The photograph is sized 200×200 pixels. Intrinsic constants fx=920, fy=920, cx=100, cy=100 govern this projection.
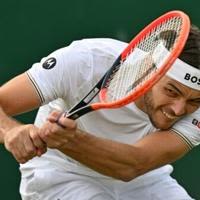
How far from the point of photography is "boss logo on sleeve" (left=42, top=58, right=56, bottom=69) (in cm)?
308

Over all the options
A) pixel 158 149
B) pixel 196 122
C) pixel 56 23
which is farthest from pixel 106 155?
pixel 56 23

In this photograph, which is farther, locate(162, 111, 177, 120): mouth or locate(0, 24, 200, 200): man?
locate(162, 111, 177, 120): mouth

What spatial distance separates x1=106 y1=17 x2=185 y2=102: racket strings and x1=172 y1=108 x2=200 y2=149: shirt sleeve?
279 mm

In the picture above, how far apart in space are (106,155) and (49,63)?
0.40 meters

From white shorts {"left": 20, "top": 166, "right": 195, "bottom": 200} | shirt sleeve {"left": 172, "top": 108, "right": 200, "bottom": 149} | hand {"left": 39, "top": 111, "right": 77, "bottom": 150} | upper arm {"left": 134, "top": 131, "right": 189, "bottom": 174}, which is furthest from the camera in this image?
white shorts {"left": 20, "top": 166, "right": 195, "bottom": 200}

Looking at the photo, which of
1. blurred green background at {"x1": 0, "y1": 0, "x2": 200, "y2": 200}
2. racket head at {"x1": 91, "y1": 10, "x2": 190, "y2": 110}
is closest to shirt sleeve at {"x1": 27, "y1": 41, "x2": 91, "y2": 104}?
racket head at {"x1": 91, "y1": 10, "x2": 190, "y2": 110}

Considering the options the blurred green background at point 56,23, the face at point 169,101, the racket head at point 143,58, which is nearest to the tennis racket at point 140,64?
the racket head at point 143,58

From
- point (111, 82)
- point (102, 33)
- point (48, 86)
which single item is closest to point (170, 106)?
point (111, 82)

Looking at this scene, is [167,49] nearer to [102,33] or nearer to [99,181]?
[99,181]

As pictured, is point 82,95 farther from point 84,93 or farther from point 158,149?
point 158,149

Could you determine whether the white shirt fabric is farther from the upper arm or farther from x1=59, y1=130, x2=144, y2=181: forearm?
x1=59, y1=130, x2=144, y2=181: forearm

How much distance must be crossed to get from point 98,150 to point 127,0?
63.9 inches

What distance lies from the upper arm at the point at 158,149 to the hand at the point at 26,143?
504mm

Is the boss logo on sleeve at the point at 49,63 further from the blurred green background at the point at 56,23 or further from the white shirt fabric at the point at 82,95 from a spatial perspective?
the blurred green background at the point at 56,23
